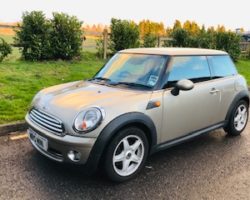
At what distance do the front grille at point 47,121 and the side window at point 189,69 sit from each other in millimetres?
1477

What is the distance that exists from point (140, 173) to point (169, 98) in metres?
0.96

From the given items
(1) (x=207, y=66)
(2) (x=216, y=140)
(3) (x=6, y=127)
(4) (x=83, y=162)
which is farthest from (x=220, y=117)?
(3) (x=6, y=127)

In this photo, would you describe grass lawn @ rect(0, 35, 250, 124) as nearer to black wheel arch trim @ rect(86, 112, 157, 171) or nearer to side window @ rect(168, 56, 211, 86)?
black wheel arch trim @ rect(86, 112, 157, 171)

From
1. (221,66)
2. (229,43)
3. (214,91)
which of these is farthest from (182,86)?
(229,43)

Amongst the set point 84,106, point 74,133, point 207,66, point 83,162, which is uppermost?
point 207,66

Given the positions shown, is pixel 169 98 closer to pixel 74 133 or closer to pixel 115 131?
pixel 115 131

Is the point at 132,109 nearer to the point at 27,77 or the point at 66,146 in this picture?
the point at 66,146

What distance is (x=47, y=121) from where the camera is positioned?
3.48 metres

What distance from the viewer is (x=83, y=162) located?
3.22 meters

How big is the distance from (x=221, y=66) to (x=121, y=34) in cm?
806

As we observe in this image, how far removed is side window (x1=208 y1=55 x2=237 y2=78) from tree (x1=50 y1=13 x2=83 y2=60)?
6755mm

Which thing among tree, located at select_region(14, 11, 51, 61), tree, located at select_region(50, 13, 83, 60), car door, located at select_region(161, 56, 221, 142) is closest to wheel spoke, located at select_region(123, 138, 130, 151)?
car door, located at select_region(161, 56, 221, 142)

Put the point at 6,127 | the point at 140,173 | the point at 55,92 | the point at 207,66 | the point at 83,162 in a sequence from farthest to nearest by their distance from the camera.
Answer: the point at 6,127, the point at 207,66, the point at 55,92, the point at 140,173, the point at 83,162

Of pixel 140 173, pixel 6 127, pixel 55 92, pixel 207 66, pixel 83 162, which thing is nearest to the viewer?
pixel 83 162
